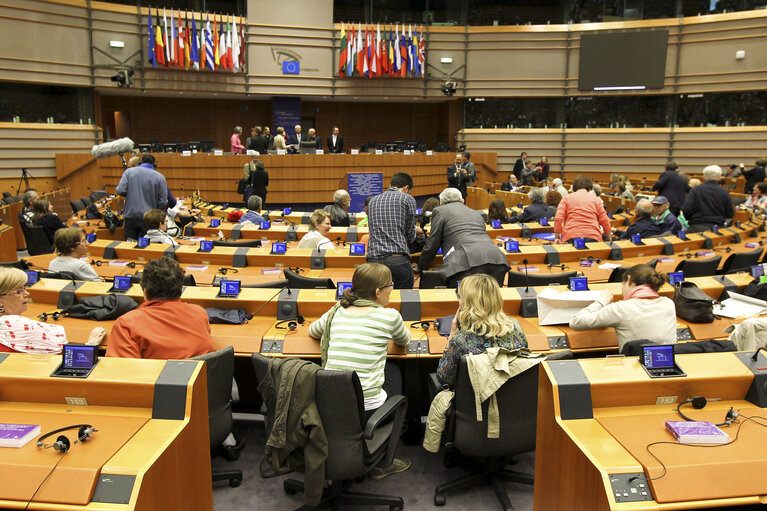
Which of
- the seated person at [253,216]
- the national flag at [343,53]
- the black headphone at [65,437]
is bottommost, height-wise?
the black headphone at [65,437]

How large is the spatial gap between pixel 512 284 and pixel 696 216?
450 centimetres

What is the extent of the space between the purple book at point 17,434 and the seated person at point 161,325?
733mm

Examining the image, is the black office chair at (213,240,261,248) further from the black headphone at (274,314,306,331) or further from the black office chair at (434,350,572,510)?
the black office chair at (434,350,572,510)

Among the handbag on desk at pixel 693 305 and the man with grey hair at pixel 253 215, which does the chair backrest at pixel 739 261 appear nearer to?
the handbag on desk at pixel 693 305

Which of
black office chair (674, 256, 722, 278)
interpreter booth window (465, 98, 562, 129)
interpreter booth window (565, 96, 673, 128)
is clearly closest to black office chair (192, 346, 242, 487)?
black office chair (674, 256, 722, 278)

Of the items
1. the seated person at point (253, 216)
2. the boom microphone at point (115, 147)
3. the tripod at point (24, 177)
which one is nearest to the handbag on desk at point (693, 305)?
the seated person at point (253, 216)

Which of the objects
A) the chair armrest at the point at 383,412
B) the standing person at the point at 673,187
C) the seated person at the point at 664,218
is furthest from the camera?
the standing person at the point at 673,187

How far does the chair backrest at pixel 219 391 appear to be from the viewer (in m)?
2.99

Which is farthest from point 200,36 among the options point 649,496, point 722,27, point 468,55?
point 649,496

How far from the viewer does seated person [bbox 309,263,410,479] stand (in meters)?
3.08

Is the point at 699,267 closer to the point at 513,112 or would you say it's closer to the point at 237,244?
the point at 237,244

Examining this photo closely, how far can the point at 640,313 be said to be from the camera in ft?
11.3

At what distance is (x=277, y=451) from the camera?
2.79 metres

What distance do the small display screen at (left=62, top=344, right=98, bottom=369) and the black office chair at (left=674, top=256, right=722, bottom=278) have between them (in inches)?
199
